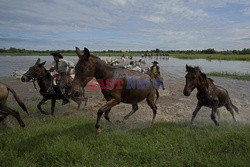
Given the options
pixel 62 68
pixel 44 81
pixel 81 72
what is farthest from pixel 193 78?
pixel 44 81

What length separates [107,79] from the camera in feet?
18.3

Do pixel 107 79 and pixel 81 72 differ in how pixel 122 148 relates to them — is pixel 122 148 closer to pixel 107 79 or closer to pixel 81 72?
pixel 107 79

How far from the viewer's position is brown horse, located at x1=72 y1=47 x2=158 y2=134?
198 inches

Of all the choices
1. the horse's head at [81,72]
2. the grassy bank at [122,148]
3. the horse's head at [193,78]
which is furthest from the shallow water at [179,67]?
the horse's head at [81,72]

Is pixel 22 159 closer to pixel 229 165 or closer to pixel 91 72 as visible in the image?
pixel 91 72

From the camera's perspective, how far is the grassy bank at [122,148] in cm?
427

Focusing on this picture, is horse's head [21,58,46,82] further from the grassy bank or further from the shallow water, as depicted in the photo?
the shallow water

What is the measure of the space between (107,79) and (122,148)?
1.89m

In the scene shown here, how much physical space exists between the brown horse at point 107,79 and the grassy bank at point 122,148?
805mm

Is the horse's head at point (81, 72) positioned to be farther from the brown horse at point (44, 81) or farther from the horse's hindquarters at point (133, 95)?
the brown horse at point (44, 81)

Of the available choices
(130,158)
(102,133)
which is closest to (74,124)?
(102,133)

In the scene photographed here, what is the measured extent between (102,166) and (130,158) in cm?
72

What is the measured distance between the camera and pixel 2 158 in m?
4.40

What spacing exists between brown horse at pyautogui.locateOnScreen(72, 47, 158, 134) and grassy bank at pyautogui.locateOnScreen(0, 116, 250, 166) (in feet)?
2.64
